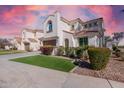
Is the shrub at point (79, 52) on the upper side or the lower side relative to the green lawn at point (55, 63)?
upper

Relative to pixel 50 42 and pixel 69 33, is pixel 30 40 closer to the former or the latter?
pixel 50 42

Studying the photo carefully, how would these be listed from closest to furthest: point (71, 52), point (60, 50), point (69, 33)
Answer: point (71, 52)
point (60, 50)
point (69, 33)

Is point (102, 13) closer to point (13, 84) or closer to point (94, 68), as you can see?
point (94, 68)

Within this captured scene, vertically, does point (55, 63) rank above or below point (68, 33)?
below

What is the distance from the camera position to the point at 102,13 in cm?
1208

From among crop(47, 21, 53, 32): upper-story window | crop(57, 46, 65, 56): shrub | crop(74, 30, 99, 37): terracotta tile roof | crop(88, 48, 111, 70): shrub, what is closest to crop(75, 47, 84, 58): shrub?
crop(57, 46, 65, 56): shrub

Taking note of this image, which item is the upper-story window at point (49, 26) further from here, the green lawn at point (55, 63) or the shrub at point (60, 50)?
the green lawn at point (55, 63)

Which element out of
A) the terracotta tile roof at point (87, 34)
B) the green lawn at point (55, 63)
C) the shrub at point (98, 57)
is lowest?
the green lawn at point (55, 63)

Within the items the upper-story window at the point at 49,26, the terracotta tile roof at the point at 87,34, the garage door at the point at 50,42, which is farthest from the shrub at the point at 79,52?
the upper-story window at the point at 49,26

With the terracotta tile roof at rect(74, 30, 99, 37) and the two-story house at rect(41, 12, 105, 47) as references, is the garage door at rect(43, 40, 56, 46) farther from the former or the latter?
the terracotta tile roof at rect(74, 30, 99, 37)

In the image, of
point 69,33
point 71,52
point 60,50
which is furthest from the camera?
point 69,33

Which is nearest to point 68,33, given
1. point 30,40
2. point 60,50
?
point 60,50
